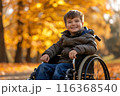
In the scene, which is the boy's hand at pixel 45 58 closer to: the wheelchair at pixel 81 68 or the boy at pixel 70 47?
the boy at pixel 70 47

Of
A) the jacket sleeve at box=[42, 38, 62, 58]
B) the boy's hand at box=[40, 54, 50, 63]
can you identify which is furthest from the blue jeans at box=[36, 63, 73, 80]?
the jacket sleeve at box=[42, 38, 62, 58]

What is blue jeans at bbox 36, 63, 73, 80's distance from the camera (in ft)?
9.39

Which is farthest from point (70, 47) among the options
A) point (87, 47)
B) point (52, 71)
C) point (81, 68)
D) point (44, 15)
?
point (44, 15)

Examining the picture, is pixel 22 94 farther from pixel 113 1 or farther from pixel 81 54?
pixel 113 1

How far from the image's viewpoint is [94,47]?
123 inches

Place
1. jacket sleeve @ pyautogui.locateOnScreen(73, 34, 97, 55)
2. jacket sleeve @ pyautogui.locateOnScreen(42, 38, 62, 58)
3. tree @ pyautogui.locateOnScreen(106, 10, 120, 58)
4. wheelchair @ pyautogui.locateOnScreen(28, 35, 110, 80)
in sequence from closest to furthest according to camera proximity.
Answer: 1. wheelchair @ pyautogui.locateOnScreen(28, 35, 110, 80)
2. jacket sleeve @ pyautogui.locateOnScreen(73, 34, 97, 55)
3. jacket sleeve @ pyautogui.locateOnScreen(42, 38, 62, 58)
4. tree @ pyautogui.locateOnScreen(106, 10, 120, 58)

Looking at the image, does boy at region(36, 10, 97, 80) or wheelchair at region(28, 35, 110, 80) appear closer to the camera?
wheelchair at region(28, 35, 110, 80)

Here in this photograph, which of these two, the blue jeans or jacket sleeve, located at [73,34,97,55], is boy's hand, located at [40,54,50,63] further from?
jacket sleeve, located at [73,34,97,55]

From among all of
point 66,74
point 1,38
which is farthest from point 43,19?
point 66,74

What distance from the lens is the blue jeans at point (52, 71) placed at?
9.39 ft

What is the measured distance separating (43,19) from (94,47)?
8.28 metres

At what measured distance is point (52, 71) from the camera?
313 cm

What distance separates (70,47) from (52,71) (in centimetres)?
44

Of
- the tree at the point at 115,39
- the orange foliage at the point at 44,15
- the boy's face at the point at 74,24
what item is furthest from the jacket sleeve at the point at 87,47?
the tree at the point at 115,39
